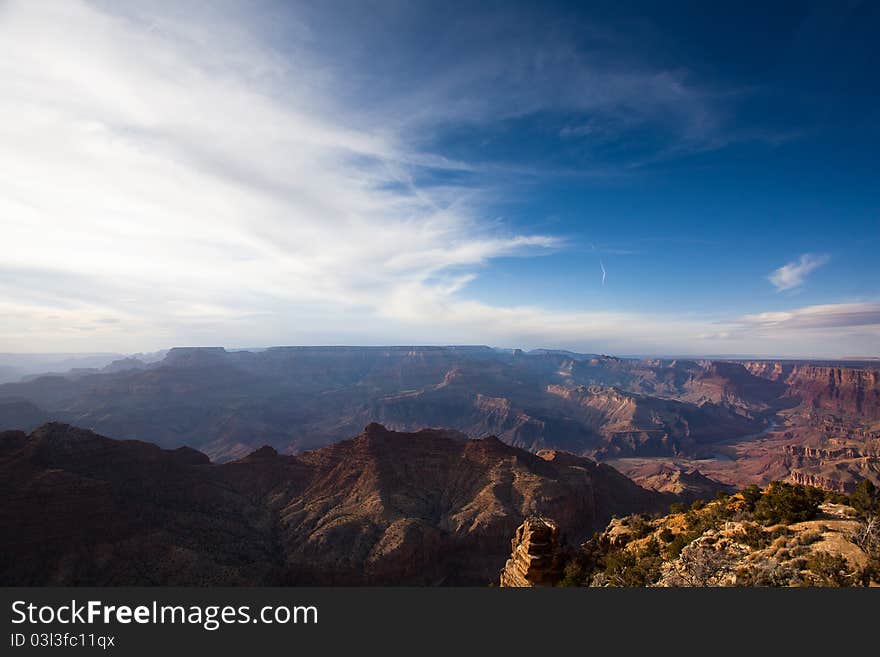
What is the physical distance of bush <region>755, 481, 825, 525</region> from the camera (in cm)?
1659

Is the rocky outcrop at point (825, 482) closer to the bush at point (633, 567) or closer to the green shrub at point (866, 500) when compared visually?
the green shrub at point (866, 500)

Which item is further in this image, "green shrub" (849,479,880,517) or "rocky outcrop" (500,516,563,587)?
"rocky outcrop" (500,516,563,587)

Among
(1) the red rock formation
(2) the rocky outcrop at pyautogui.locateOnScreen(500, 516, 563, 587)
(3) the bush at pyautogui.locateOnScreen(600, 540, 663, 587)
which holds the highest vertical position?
(3) the bush at pyautogui.locateOnScreen(600, 540, 663, 587)

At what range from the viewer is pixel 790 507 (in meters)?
17.1

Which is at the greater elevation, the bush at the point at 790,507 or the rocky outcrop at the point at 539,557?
the bush at the point at 790,507

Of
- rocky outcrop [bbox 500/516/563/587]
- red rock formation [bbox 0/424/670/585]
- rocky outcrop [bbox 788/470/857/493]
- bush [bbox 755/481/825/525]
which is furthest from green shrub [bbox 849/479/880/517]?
rocky outcrop [bbox 788/470/857/493]

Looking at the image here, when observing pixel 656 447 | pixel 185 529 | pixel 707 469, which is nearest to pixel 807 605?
pixel 185 529

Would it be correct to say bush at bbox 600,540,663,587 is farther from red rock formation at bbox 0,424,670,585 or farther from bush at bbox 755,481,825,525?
red rock formation at bbox 0,424,670,585

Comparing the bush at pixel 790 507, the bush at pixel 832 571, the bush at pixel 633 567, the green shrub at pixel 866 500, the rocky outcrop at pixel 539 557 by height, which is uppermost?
the green shrub at pixel 866 500

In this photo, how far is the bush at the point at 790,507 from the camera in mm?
16594

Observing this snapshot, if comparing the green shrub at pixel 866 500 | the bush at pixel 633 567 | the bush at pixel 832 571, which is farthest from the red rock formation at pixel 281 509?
the bush at pixel 832 571

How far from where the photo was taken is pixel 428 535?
5184 cm

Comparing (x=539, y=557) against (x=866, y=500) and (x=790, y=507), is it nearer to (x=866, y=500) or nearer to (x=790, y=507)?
(x=790, y=507)

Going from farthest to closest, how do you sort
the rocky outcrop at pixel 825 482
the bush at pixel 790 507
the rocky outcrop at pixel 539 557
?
1. the rocky outcrop at pixel 825 482
2. the rocky outcrop at pixel 539 557
3. the bush at pixel 790 507
